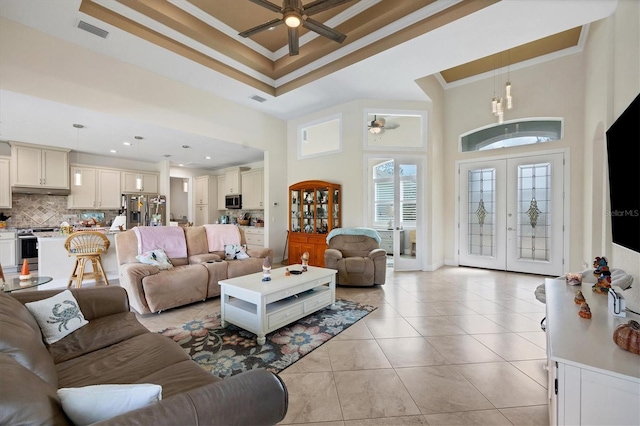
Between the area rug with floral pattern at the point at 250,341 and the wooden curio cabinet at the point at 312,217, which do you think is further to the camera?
the wooden curio cabinet at the point at 312,217

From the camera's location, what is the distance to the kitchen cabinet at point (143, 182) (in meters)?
7.18

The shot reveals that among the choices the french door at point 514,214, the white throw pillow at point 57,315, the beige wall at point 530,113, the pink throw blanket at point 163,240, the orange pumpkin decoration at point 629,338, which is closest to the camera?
the orange pumpkin decoration at point 629,338

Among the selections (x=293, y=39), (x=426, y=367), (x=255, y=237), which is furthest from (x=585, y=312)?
(x=255, y=237)

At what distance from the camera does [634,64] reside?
2100mm

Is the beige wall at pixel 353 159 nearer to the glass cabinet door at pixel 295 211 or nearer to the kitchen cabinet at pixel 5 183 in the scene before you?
the glass cabinet door at pixel 295 211

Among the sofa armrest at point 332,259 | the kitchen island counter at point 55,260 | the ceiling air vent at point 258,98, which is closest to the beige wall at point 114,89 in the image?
the ceiling air vent at point 258,98

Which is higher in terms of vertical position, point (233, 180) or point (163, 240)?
point (233, 180)

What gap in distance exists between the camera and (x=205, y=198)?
849 centimetres

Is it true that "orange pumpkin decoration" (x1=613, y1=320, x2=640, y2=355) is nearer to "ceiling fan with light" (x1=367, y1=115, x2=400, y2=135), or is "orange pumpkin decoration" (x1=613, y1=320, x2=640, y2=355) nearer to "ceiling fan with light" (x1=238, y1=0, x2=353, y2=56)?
"ceiling fan with light" (x1=238, y1=0, x2=353, y2=56)

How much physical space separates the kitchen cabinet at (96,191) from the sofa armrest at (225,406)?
7771 millimetres

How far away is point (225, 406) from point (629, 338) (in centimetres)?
174

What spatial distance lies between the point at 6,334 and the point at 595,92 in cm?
599

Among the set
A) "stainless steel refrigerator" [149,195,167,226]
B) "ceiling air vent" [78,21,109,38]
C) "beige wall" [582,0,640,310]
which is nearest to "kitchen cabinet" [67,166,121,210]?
"stainless steel refrigerator" [149,195,167,226]

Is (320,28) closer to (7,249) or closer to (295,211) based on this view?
(295,211)
